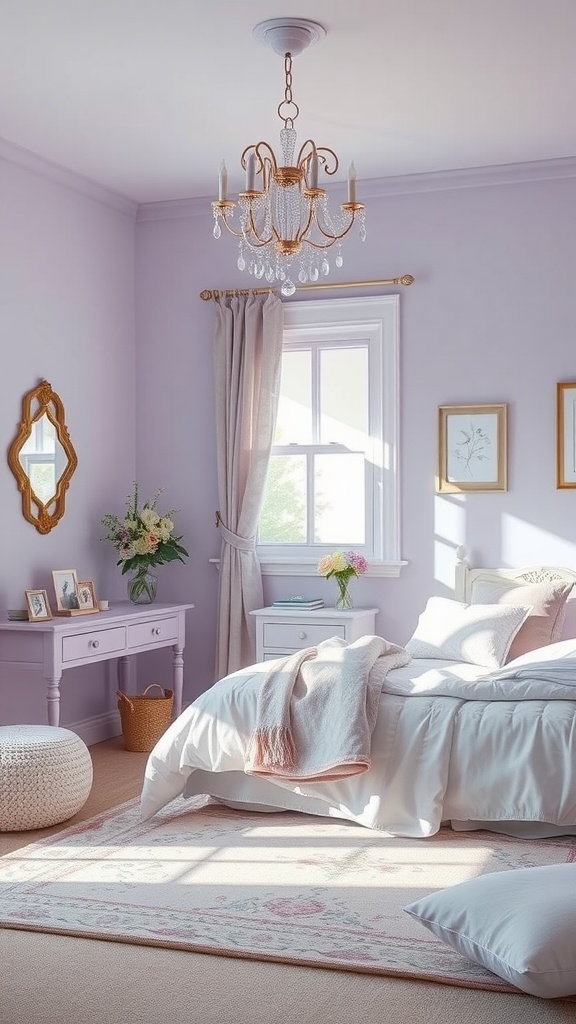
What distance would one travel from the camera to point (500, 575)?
585cm

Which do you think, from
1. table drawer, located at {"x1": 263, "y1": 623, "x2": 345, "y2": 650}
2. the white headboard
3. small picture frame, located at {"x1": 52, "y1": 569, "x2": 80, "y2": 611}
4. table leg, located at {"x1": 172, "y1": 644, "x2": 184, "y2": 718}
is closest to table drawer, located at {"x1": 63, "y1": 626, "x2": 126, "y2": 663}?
small picture frame, located at {"x1": 52, "y1": 569, "x2": 80, "y2": 611}

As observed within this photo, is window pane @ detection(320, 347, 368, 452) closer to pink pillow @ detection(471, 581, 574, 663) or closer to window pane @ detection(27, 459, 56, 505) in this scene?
pink pillow @ detection(471, 581, 574, 663)

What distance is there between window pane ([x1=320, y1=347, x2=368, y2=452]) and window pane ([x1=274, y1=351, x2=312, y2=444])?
9cm

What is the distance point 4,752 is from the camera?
4.36m

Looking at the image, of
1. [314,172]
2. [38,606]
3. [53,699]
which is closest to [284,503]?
[38,606]

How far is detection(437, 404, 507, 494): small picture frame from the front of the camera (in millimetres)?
5945

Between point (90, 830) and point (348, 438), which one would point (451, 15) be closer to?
point (348, 438)

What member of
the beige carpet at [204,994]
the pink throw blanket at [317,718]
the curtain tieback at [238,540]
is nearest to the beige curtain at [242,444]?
the curtain tieback at [238,540]

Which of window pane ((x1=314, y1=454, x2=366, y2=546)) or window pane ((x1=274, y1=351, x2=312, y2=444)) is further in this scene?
window pane ((x1=274, y1=351, x2=312, y2=444))

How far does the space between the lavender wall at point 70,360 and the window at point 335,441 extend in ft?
3.09

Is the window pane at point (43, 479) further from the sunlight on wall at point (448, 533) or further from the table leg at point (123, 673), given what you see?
the sunlight on wall at point (448, 533)

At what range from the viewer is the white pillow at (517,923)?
2697 millimetres

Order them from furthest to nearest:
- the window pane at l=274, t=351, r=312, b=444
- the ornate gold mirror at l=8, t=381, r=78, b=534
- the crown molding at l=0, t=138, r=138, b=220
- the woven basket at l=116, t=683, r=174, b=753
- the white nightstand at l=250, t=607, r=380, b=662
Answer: the window pane at l=274, t=351, r=312, b=444 < the woven basket at l=116, t=683, r=174, b=753 < the white nightstand at l=250, t=607, r=380, b=662 < the ornate gold mirror at l=8, t=381, r=78, b=534 < the crown molding at l=0, t=138, r=138, b=220

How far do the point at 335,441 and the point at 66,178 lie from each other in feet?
6.56
